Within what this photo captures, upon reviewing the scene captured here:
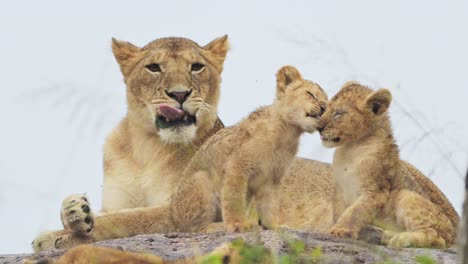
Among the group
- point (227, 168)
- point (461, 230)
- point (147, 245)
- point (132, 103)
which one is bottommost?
point (461, 230)

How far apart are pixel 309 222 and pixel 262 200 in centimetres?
190

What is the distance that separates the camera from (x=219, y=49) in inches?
425

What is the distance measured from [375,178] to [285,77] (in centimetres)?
98

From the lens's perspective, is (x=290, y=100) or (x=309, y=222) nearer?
(x=290, y=100)

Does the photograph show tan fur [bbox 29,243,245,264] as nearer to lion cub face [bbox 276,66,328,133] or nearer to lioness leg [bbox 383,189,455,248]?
lioness leg [bbox 383,189,455,248]

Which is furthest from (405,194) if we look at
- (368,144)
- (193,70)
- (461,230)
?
(461,230)

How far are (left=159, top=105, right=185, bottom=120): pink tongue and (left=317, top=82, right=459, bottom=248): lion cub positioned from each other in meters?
1.63

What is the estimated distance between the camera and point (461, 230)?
4.11 meters

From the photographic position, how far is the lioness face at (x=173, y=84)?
31.5 ft

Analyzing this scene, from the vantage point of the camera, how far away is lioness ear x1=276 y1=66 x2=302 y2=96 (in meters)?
8.40

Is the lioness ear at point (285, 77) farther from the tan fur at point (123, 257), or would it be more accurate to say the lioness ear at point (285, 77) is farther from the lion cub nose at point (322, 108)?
the tan fur at point (123, 257)

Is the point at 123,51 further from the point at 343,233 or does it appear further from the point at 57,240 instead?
the point at 343,233

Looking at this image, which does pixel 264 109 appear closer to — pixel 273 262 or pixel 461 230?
pixel 273 262

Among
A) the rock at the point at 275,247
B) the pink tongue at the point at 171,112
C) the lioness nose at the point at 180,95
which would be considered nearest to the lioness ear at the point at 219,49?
the lioness nose at the point at 180,95
